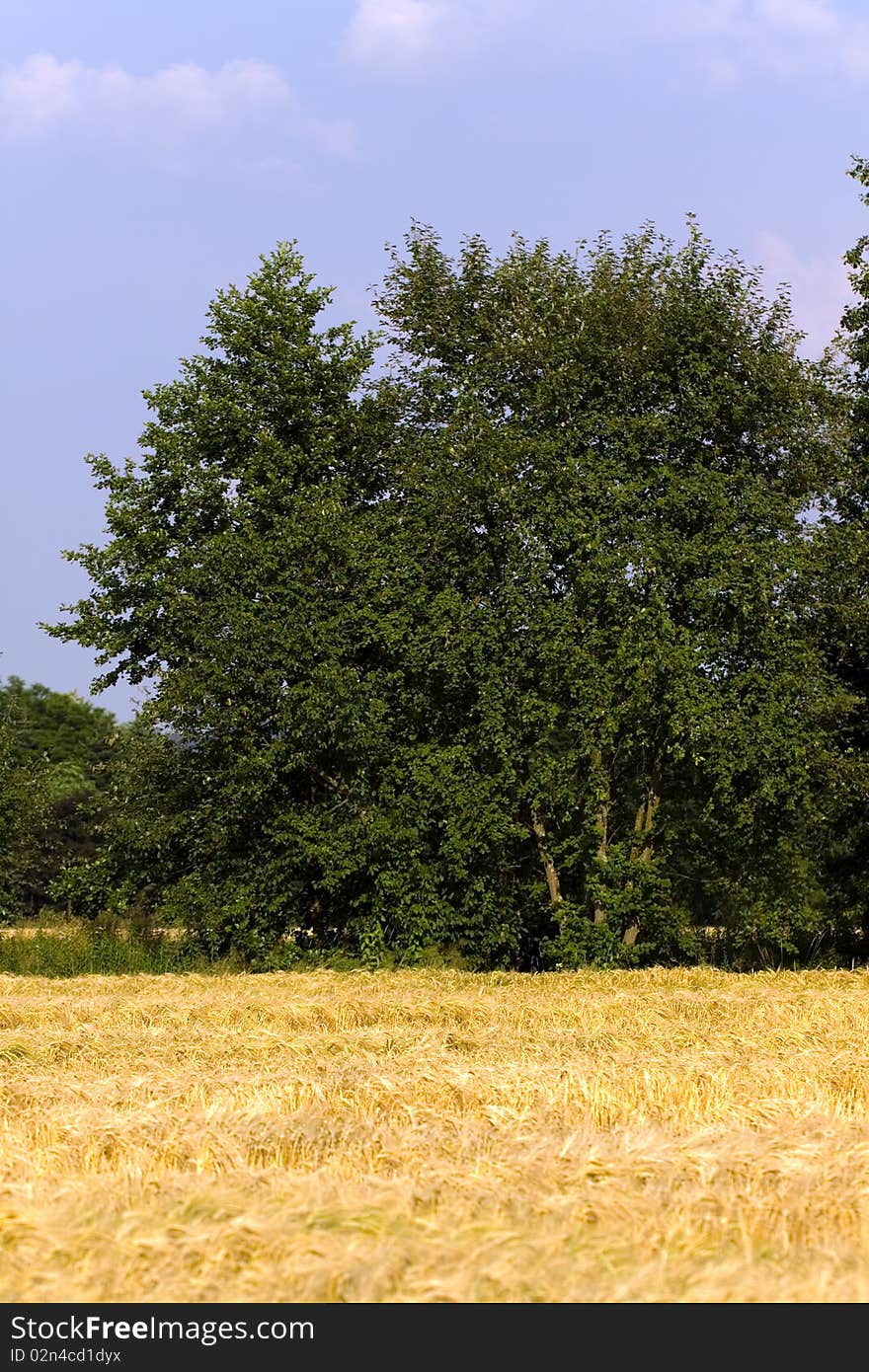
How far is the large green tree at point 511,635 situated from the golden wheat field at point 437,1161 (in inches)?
305

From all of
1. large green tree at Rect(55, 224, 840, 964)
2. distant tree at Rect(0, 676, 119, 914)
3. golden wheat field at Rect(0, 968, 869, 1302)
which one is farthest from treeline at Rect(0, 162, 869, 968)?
distant tree at Rect(0, 676, 119, 914)

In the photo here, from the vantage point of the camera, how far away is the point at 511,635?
2023 cm

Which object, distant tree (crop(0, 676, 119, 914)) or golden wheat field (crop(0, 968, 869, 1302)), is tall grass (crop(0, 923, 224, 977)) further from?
distant tree (crop(0, 676, 119, 914))

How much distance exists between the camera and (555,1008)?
1329 centimetres

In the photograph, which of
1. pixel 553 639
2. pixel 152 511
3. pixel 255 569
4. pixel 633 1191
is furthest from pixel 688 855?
pixel 633 1191

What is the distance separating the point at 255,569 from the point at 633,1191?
15.6 metres

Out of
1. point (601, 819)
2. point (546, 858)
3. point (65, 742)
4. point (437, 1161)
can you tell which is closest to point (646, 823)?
point (601, 819)

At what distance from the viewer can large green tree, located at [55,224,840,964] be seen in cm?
1986

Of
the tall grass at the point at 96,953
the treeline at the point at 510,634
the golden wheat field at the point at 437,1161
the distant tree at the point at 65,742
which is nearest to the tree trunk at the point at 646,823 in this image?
the treeline at the point at 510,634

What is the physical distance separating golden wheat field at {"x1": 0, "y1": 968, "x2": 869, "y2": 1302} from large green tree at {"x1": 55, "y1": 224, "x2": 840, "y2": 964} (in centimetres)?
774

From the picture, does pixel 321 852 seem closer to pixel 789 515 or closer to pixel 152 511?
pixel 152 511

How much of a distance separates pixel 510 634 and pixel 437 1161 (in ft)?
47.4

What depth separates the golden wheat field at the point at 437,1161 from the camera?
4.54m

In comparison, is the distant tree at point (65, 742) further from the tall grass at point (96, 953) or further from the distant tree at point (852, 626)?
the distant tree at point (852, 626)
